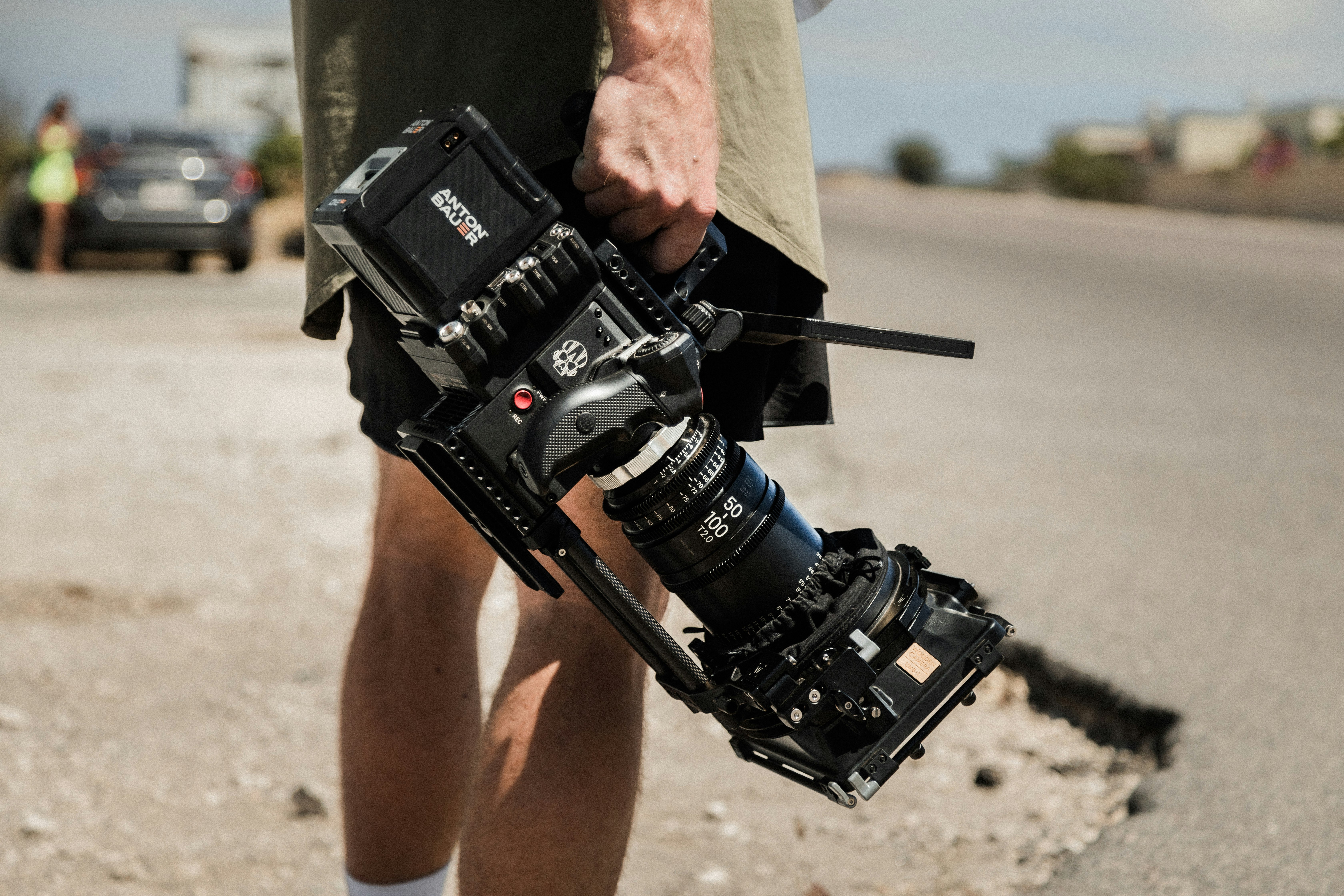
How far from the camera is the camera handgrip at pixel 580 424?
1245 mm

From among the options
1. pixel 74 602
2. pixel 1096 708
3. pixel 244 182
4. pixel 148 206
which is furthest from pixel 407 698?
pixel 244 182

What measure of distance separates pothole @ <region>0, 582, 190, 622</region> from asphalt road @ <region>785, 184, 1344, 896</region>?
205cm

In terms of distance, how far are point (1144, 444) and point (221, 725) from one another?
4.01m

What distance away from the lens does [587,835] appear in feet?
4.85

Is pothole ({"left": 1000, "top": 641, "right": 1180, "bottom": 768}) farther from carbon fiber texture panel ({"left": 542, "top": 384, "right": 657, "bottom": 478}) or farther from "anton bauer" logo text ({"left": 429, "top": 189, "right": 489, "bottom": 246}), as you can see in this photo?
"anton bauer" logo text ({"left": 429, "top": 189, "right": 489, "bottom": 246})

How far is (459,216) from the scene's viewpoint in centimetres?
127

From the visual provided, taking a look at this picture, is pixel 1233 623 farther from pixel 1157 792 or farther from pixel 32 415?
pixel 32 415

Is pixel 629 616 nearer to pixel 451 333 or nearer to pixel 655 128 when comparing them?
pixel 451 333

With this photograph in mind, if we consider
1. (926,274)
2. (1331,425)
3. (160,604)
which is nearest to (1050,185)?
(926,274)

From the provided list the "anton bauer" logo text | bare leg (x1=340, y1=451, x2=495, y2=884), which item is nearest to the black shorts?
the "anton bauer" logo text

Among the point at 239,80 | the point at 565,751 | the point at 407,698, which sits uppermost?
the point at 565,751

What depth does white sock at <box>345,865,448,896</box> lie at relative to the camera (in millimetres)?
1822

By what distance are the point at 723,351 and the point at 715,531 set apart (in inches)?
8.6

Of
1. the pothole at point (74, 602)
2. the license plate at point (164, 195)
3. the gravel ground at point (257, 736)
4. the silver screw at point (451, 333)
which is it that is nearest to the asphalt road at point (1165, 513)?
the gravel ground at point (257, 736)
